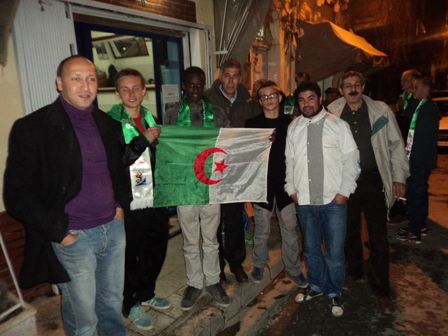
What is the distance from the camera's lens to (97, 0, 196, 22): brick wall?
14.2 ft

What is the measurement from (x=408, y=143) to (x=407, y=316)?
2.69 meters

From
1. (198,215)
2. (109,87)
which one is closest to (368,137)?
(198,215)

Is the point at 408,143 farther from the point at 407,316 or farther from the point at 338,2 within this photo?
the point at 338,2

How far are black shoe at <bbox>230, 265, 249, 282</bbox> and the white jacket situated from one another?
1172 millimetres

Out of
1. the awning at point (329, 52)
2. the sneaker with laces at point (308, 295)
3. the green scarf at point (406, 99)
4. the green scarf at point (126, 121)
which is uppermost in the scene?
the awning at point (329, 52)

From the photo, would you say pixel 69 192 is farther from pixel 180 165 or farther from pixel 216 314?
pixel 216 314

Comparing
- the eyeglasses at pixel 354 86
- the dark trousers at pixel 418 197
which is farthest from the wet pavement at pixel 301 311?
the eyeglasses at pixel 354 86

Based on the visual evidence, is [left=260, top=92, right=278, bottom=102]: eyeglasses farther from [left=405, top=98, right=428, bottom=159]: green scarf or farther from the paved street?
[left=405, top=98, right=428, bottom=159]: green scarf

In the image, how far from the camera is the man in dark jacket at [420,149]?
16.9 ft

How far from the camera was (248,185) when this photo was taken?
3738mm

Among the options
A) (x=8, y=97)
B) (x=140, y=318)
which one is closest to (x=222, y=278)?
(x=140, y=318)

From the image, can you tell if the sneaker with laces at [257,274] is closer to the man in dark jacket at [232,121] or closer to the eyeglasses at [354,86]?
the man in dark jacket at [232,121]

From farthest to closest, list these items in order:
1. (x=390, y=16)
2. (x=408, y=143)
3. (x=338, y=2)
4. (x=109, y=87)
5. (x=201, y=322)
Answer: (x=390, y=16), (x=338, y=2), (x=109, y=87), (x=408, y=143), (x=201, y=322)

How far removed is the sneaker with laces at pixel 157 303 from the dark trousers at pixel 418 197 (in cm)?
389
